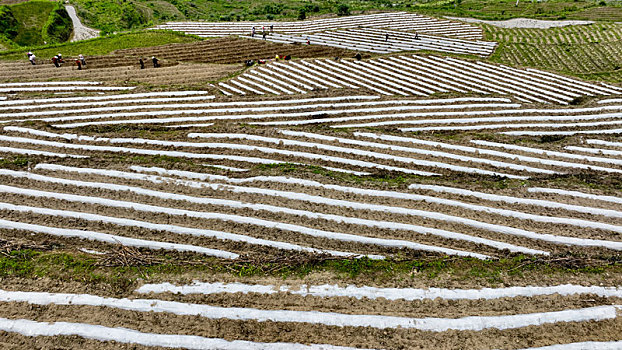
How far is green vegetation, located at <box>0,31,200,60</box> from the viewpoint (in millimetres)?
28016

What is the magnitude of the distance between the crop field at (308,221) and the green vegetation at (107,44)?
11.1m

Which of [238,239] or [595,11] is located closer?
[238,239]

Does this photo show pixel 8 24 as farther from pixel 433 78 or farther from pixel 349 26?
pixel 433 78

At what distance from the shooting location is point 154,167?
13172 mm

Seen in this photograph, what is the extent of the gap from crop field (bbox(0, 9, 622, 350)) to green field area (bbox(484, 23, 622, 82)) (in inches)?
705

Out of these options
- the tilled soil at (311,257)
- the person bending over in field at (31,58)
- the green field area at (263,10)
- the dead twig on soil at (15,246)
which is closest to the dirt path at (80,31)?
the green field area at (263,10)

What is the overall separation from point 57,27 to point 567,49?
67644 mm

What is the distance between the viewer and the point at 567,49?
3719 cm

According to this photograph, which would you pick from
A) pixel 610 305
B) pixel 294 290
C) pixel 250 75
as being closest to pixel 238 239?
pixel 294 290

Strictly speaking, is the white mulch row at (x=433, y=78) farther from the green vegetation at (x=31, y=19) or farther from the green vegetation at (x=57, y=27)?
the green vegetation at (x=31, y=19)

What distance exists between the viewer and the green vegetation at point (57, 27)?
35344mm

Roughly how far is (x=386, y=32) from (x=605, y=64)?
2616cm

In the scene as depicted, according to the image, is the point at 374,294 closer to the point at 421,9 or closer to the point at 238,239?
the point at 238,239

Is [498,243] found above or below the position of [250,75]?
below
